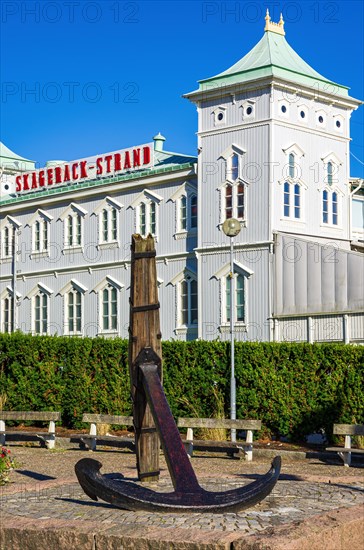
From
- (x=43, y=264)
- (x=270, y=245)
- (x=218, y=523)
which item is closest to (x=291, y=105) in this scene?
(x=270, y=245)

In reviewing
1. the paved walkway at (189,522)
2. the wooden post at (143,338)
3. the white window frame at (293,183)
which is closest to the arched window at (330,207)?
the white window frame at (293,183)

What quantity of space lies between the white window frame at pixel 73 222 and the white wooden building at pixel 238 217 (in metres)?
0.07

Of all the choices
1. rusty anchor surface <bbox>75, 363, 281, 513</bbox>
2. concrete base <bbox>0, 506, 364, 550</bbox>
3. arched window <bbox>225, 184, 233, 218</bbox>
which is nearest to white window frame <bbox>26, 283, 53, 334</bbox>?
arched window <bbox>225, 184, 233, 218</bbox>

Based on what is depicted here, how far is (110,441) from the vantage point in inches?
895

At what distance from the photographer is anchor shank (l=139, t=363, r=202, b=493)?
1031 cm

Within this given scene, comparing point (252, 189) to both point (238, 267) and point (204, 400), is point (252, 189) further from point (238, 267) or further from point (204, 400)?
point (204, 400)

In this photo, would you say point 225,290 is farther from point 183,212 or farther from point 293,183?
point 293,183

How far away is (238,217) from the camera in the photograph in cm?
3947

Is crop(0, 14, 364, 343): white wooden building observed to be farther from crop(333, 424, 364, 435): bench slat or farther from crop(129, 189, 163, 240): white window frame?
crop(333, 424, 364, 435): bench slat

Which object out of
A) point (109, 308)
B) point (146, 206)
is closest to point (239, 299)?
point (146, 206)

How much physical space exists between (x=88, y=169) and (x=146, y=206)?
15.0 feet

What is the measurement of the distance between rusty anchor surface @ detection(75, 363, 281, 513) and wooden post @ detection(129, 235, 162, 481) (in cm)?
191

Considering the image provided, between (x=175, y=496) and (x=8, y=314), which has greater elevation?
(x=8, y=314)

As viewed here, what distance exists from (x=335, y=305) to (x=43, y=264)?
1826 centimetres
